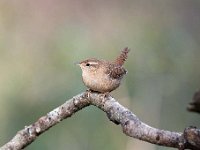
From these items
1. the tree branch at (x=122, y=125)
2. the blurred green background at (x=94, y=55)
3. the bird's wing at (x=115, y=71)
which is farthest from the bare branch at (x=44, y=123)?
the blurred green background at (x=94, y=55)

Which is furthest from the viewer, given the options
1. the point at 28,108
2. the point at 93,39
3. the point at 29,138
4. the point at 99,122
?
the point at 93,39

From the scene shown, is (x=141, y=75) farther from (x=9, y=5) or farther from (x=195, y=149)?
(x=195, y=149)

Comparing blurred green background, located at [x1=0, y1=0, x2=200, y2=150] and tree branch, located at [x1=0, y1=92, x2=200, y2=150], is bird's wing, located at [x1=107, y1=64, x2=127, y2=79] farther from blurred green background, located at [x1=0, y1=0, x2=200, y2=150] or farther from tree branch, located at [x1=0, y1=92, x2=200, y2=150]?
blurred green background, located at [x1=0, y1=0, x2=200, y2=150]

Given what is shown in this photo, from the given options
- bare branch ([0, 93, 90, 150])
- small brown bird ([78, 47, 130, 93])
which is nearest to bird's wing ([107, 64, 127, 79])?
small brown bird ([78, 47, 130, 93])

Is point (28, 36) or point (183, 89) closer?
point (183, 89)

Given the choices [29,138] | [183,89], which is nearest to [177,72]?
[183,89]

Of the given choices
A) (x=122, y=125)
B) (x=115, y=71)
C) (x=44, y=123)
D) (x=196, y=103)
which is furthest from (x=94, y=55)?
(x=196, y=103)

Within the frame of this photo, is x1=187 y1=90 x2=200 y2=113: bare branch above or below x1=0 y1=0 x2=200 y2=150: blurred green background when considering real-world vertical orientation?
below
